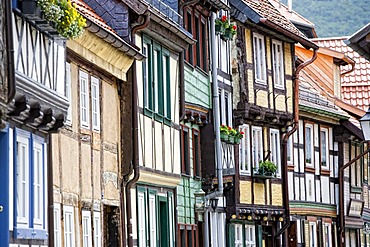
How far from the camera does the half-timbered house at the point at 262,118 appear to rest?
124ft

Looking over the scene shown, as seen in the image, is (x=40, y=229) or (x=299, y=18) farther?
(x=299, y=18)

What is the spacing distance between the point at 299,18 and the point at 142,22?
28299 mm

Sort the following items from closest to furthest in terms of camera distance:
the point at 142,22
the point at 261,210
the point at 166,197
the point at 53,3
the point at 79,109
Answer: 1. the point at 53,3
2. the point at 79,109
3. the point at 142,22
4. the point at 166,197
5. the point at 261,210

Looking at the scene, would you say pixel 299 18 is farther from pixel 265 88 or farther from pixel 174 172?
pixel 174 172

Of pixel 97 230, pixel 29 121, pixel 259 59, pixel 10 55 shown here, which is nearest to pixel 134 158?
pixel 97 230

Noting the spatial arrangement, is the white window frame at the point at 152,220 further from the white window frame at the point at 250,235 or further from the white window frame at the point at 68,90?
the white window frame at the point at 250,235

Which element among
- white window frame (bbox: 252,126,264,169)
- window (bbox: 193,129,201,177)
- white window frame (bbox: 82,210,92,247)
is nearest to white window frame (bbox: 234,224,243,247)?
white window frame (bbox: 252,126,264,169)

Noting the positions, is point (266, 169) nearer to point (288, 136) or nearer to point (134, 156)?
point (288, 136)

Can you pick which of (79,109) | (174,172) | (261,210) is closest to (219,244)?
(261,210)

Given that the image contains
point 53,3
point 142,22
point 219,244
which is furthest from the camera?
point 219,244

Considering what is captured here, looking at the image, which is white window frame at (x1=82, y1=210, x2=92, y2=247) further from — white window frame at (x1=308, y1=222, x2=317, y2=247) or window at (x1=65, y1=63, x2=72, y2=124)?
white window frame at (x1=308, y1=222, x2=317, y2=247)

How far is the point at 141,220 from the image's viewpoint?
25609mm

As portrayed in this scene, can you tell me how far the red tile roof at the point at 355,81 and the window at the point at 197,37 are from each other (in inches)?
766

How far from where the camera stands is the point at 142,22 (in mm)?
24797
